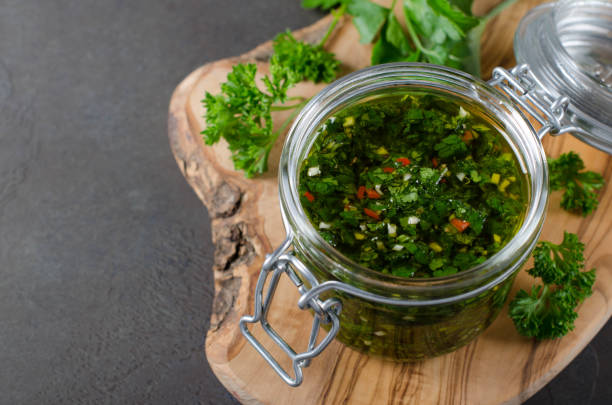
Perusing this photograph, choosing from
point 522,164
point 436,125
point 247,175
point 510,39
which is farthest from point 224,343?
point 510,39

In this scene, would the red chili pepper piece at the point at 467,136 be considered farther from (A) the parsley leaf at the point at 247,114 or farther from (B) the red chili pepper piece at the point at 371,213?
(A) the parsley leaf at the point at 247,114

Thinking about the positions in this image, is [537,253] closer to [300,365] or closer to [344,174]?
[344,174]

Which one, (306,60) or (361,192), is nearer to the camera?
(361,192)

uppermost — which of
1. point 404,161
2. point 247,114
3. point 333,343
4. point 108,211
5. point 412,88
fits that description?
point 412,88

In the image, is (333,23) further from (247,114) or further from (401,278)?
(401,278)

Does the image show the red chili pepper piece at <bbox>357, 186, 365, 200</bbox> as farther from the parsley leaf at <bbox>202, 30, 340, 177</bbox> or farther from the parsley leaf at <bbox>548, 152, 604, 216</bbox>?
the parsley leaf at <bbox>548, 152, 604, 216</bbox>

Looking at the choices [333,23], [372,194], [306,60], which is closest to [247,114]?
[306,60]
